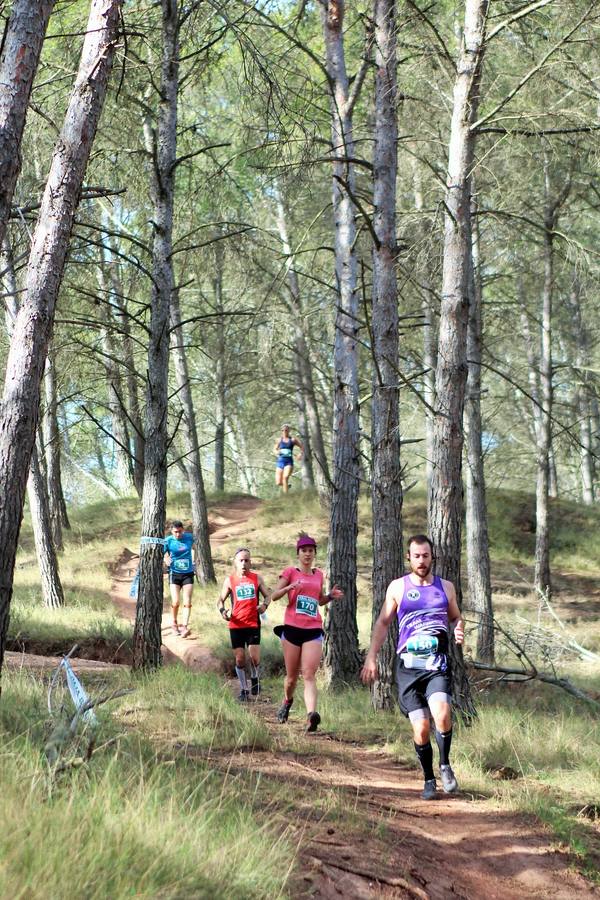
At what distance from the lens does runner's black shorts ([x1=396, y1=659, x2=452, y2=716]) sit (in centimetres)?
633

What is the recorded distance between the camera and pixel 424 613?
6.46 m

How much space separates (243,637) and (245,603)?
38cm

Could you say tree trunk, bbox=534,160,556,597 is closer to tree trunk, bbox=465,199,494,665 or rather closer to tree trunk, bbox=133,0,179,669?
tree trunk, bbox=465,199,494,665

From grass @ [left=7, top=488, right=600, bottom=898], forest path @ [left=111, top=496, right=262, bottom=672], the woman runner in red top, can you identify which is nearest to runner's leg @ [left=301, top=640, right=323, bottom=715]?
grass @ [left=7, top=488, right=600, bottom=898]

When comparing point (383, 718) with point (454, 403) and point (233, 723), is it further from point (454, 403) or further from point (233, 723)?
point (454, 403)

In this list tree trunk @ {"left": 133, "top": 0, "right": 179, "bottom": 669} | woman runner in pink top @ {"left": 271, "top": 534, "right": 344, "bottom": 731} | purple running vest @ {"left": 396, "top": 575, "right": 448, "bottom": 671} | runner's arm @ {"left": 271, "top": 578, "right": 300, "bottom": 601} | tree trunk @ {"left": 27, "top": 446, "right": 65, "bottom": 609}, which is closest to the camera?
purple running vest @ {"left": 396, "top": 575, "right": 448, "bottom": 671}

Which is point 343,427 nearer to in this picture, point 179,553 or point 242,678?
point 242,678

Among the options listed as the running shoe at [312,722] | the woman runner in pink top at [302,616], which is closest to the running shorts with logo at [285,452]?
the woman runner in pink top at [302,616]

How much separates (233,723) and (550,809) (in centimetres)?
260

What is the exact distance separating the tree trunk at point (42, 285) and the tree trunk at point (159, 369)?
3489 millimetres

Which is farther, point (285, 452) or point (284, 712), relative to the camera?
point (285, 452)

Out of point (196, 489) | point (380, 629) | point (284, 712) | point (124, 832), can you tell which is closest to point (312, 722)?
point (284, 712)

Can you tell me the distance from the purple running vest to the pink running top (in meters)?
2.14

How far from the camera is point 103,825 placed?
11.4 ft
